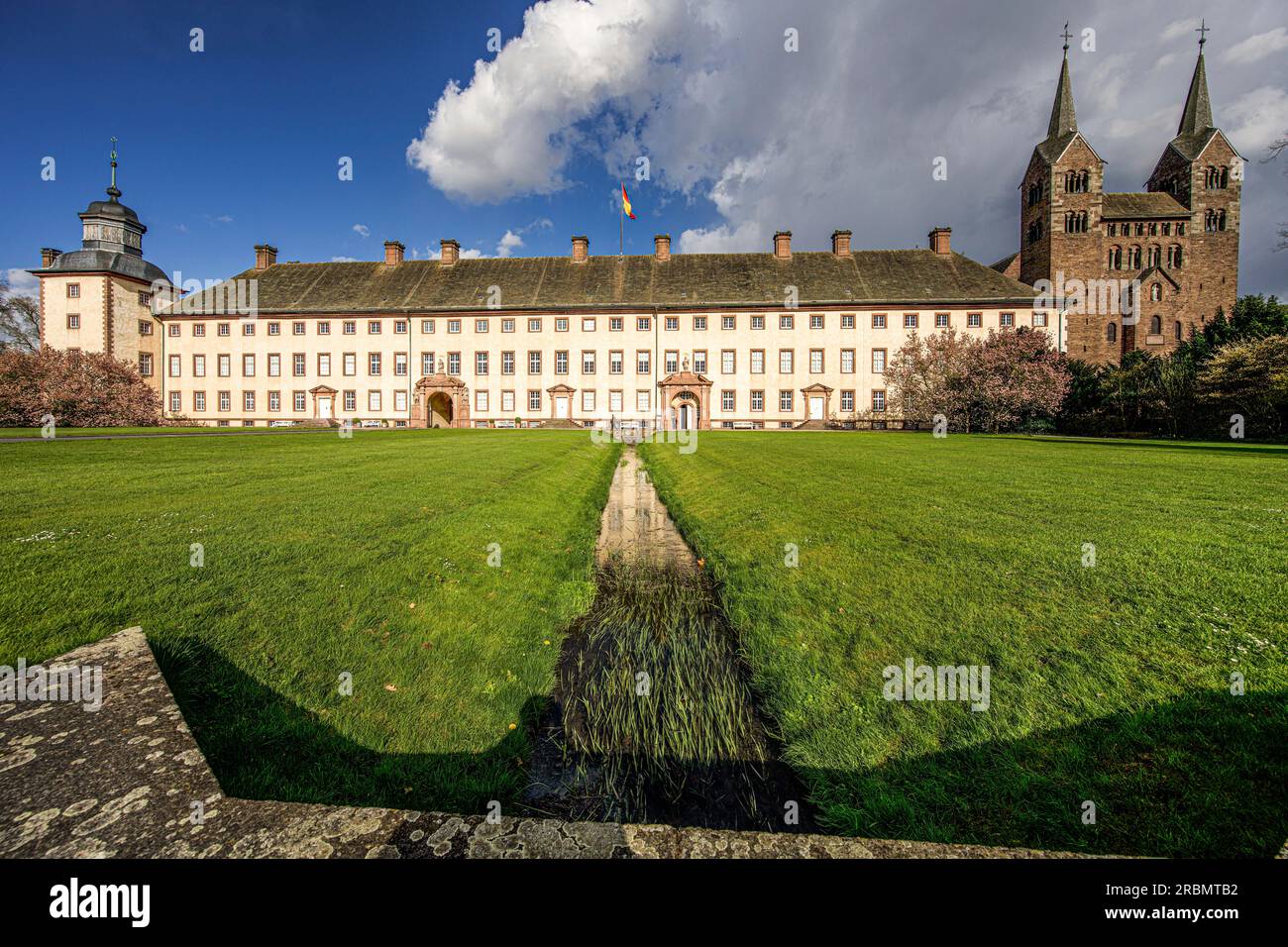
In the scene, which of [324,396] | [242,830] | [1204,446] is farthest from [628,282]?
[242,830]

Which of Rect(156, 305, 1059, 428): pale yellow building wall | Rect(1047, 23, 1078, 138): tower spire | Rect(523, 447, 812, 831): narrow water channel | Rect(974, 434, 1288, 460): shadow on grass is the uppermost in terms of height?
Rect(1047, 23, 1078, 138): tower spire

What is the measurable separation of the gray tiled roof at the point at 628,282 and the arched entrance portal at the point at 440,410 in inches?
313

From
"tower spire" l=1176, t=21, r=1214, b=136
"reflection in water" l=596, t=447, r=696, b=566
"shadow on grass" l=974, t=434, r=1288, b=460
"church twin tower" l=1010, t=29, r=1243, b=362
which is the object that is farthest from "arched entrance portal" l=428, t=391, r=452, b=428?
"tower spire" l=1176, t=21, r=1214, b=136

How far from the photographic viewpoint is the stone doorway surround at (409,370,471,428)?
153ft

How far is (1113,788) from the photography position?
282 centimetres

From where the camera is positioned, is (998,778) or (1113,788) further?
(998,778)

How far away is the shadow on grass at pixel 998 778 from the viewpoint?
2.59m

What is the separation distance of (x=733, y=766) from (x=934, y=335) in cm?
4674

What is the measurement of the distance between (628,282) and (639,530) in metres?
43.8

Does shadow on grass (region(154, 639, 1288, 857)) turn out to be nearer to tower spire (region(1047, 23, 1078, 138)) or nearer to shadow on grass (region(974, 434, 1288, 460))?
shadow on grass (region(974, 434, 1288, 460))

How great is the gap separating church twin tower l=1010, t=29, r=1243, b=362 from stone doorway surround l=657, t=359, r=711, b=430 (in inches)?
1604

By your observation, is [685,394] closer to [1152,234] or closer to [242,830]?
[242,830]

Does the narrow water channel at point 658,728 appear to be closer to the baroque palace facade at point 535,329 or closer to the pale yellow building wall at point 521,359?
the baroque palace facade at point 535,329

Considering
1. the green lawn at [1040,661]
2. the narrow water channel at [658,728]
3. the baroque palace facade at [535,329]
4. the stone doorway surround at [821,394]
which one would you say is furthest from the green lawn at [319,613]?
the stone doorway surround at [821,394]
